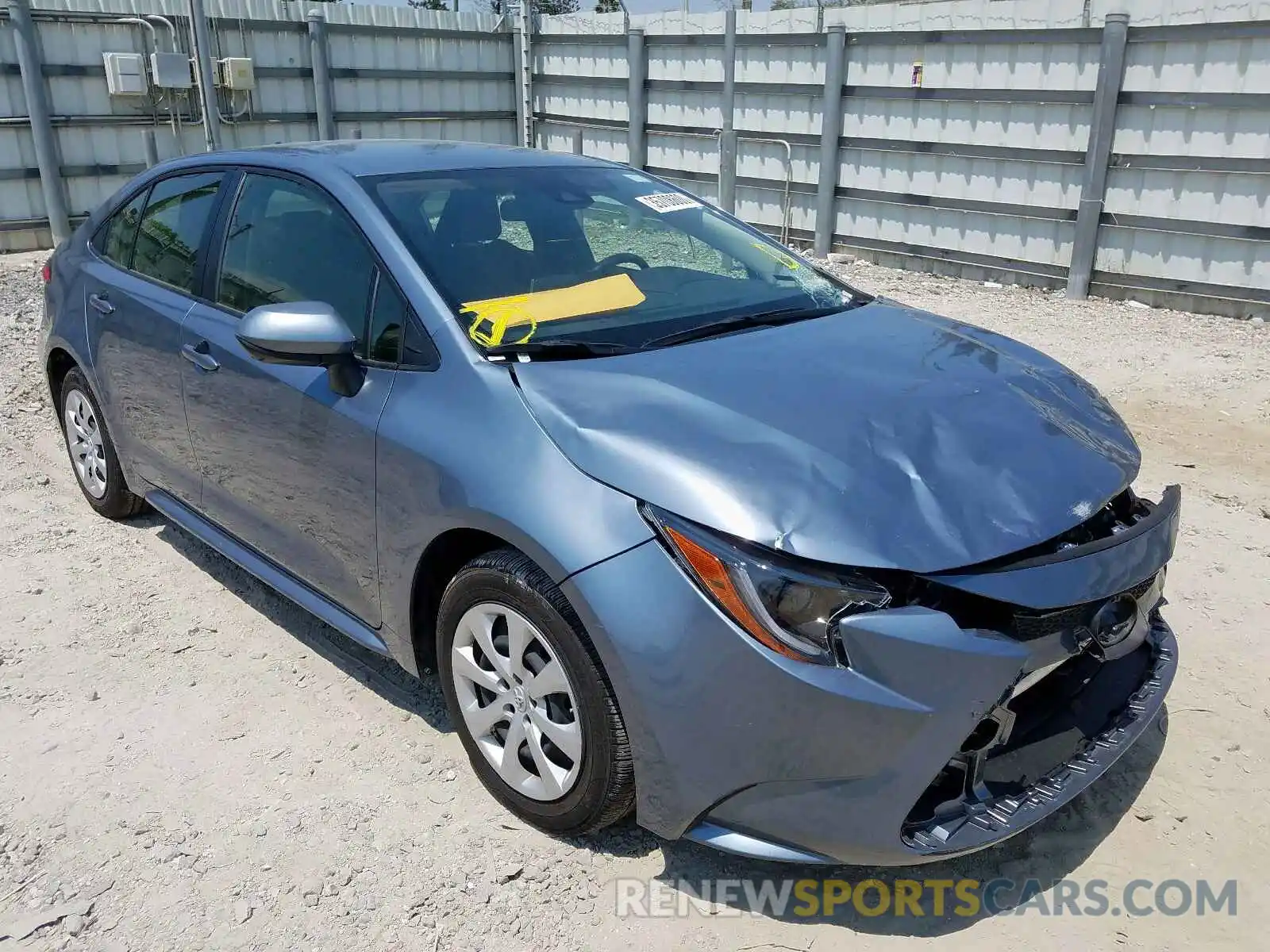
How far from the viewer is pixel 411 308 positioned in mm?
2750

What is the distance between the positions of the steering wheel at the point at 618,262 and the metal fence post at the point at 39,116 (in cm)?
822

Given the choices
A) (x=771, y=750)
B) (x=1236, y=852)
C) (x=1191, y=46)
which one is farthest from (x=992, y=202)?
(x=771, y=750)

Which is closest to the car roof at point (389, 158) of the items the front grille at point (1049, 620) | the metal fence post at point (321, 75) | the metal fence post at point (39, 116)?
the front grille at point (1049, 620)

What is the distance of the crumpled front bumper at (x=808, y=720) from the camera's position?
201 cm

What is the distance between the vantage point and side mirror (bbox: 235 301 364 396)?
106 inches

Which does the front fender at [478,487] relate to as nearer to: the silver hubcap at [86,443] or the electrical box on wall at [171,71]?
the silver hubcap at [86,443]

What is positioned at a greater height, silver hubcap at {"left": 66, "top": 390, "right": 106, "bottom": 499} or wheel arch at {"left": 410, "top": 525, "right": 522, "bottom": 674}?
wheel arch at {"left": 410, "top": 525, "right": 522, "bottom": 674}

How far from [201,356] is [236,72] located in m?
8.96

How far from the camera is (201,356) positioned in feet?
A: 11.2

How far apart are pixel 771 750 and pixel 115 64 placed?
10828 millimetres

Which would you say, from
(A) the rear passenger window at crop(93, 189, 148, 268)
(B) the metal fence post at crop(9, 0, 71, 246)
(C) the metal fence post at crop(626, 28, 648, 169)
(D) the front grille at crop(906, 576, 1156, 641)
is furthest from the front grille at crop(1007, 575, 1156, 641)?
(C) the metal fence post at crop(626, 28, 648, 169)

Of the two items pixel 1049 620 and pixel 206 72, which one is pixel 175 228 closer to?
pixel 1049 620

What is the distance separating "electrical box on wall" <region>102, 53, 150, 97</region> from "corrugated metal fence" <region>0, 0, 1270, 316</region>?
0.71ft

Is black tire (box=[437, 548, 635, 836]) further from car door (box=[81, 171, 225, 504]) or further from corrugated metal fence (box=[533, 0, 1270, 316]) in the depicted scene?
corrugated metal fence (box=[533, 0, 1270, 316])
